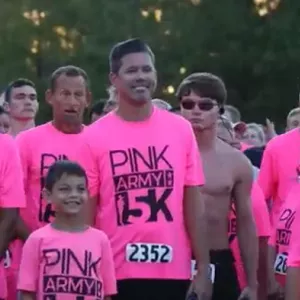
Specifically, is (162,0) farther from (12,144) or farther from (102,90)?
(12,144)

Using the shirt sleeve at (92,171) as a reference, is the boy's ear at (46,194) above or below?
below

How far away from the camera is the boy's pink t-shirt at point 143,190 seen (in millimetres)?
8062

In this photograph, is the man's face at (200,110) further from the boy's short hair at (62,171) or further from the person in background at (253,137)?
the person in background at (253,137)

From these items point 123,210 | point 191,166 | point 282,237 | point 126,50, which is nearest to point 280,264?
point 282,237

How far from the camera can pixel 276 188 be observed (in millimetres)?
10281

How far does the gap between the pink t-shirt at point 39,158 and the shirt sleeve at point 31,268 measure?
3.48ft

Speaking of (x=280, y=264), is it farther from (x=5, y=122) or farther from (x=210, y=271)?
(x=5, y=122)

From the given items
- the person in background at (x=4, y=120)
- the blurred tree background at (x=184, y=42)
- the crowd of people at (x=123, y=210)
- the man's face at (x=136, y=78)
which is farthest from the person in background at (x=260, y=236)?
the blurred tree background at (x=184, y=42)

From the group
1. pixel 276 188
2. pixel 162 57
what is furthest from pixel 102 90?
pixel 276 188

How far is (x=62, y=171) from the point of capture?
8219 millimetres

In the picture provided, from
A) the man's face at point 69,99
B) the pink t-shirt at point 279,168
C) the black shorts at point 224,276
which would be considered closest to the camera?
the black shorts at point 224,276

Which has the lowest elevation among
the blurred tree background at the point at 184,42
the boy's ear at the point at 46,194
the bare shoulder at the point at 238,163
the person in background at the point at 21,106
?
the boy's ear at the point at 46,194

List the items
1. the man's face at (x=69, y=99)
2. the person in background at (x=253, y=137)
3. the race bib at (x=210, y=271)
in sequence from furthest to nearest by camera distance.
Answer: the person in background at (x=253, y=137), the man's face at (x=69, y=99), the race bib at (x=210, y=271)

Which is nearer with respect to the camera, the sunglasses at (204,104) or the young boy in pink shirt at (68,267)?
the young boy in pink shirt at (68,267)
